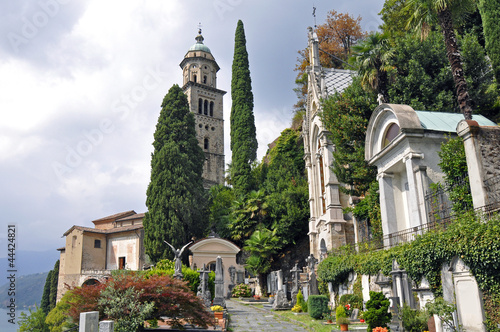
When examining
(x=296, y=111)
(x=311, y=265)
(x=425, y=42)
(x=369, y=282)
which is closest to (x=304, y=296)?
(x=311, y=265)

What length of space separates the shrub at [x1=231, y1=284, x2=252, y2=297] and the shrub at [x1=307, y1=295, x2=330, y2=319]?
14.1 meters

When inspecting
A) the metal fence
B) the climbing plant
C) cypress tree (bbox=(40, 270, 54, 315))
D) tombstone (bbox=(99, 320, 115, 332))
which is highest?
the metal fence

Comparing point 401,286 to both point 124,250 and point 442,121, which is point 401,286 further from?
point 124,250

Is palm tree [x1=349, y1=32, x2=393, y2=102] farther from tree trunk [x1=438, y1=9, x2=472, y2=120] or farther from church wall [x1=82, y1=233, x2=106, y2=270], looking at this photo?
church wall [x1=82, y1=233, x2=106, y2=270]

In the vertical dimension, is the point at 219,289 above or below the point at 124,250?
below

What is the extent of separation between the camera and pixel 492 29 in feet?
62.2

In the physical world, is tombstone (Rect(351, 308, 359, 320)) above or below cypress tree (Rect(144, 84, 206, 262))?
below

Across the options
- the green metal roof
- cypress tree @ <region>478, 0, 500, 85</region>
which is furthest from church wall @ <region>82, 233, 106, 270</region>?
cypress tree @ <region>478, 0, 500, 85</region>

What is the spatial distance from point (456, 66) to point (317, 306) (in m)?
10.1

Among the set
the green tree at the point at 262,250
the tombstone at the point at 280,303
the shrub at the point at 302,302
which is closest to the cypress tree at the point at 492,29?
the shrub at the point at 302,302

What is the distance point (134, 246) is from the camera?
137 ft

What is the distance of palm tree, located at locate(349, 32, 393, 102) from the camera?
1862 cm

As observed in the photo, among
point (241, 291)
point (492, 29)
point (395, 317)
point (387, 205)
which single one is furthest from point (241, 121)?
point (395, 317)

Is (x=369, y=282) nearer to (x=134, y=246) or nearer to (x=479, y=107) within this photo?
(x=479, y=107)
